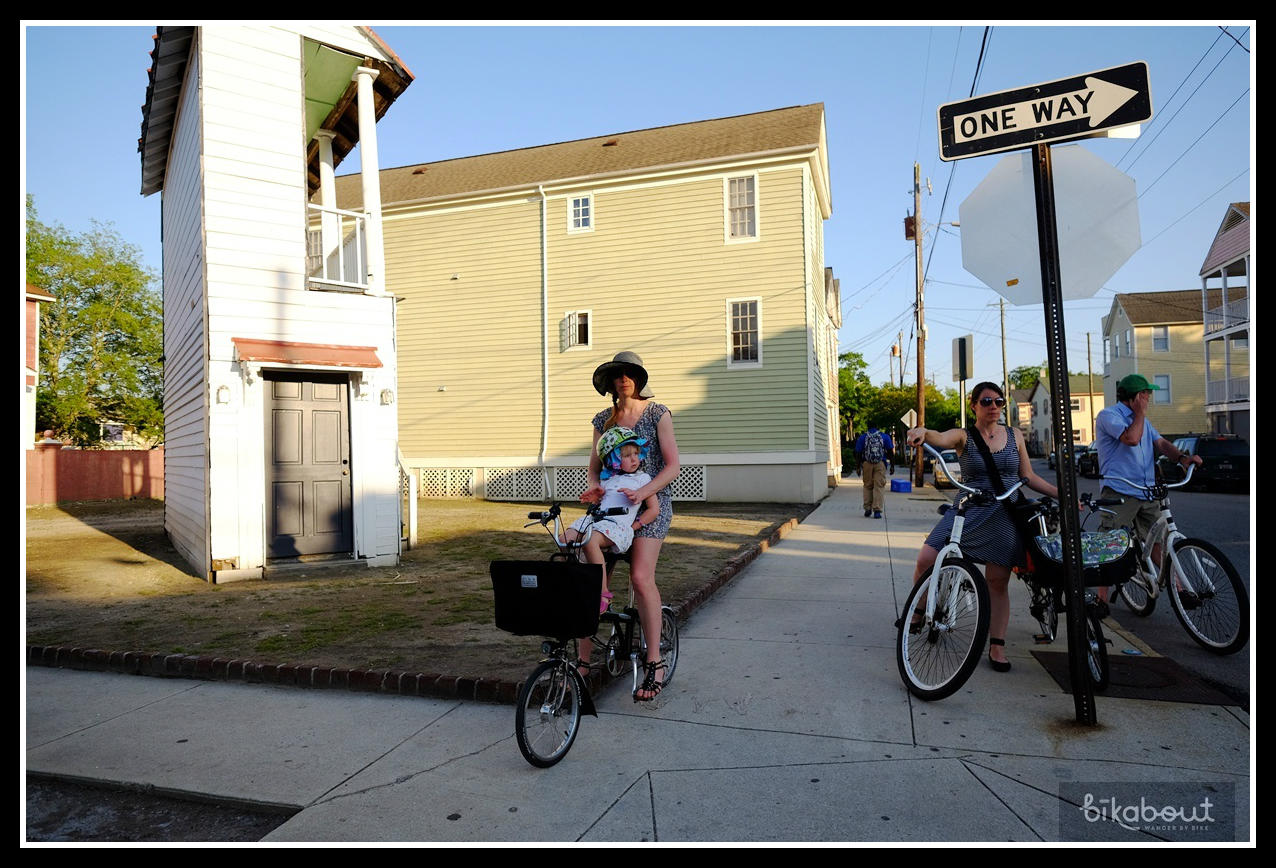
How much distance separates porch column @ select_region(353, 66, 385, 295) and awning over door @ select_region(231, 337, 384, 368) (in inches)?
32.9

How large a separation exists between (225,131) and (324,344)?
2611mm

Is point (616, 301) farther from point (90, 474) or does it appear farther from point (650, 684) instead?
point (650, 684)

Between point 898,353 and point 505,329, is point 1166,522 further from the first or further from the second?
point 898,353

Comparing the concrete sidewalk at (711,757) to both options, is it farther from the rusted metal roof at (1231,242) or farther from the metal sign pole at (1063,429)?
the rusted metal roof at (1231,242)

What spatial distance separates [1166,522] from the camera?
5898 mm

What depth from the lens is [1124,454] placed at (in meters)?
6.29

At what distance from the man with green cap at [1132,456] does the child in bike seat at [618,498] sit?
12.5 ft

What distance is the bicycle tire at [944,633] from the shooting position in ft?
14.4

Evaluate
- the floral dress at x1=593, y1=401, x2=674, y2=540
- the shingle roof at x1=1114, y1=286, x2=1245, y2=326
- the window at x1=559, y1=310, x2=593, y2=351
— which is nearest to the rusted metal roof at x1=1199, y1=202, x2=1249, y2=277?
the shingle roof at x1=1114, y1=286, x2=1245, y2=326

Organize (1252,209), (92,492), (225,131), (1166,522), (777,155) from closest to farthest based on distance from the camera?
(1252,209)
(1166,522)
(225,131)
(777,155)
(92,492)

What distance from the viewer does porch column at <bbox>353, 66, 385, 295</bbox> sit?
1028 cm

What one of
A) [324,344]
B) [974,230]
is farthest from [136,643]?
[974,230]

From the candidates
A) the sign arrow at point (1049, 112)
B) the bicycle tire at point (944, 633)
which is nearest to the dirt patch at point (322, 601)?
the bicycle tire at point (944, 633)

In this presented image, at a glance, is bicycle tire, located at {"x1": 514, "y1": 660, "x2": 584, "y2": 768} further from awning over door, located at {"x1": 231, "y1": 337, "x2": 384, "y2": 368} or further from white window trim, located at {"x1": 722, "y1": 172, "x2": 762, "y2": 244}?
white window trim, located at {"x1": 722, "y1": 172, "x2": 762, "y2": 244}
